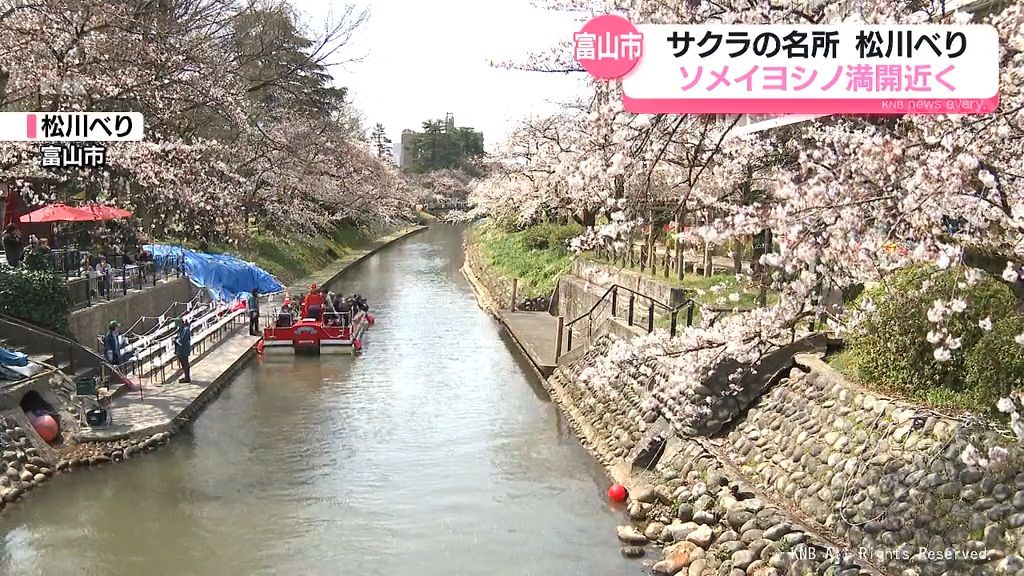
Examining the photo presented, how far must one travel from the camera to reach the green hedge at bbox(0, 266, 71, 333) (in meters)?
15.0

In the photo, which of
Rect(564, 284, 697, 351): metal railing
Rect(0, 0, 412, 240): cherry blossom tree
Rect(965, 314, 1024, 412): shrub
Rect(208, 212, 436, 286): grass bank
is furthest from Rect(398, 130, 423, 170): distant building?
Rect(965, 314, 1024, 412): shrub

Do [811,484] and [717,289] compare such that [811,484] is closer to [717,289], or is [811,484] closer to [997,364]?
[997,364]

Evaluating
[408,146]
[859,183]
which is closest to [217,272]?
[859,183]

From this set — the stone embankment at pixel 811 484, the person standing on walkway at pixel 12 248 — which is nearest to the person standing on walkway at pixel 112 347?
the person standing on walkway at pixel 12 248

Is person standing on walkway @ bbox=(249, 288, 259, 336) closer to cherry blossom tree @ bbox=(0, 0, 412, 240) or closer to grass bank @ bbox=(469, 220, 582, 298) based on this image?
cherry blossom tree @ bbox=(0, 0, 412, 240)

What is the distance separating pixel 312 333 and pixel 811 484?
15.3 m

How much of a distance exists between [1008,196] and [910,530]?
385cm

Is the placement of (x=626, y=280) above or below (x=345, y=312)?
above

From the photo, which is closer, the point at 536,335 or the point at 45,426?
the point at 45,426

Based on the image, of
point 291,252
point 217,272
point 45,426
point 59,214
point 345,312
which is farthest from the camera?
point 291,252

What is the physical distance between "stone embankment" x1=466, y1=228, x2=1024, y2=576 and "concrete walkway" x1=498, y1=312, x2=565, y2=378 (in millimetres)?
6314

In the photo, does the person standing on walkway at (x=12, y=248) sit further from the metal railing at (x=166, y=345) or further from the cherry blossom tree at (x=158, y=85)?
the metal railing at (x=166, y=345)

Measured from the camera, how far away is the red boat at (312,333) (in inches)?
848

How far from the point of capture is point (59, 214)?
17.7 metres
